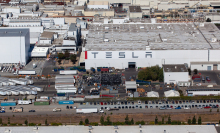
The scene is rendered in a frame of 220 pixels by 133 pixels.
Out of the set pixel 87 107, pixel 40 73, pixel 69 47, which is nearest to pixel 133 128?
pixel 87 107

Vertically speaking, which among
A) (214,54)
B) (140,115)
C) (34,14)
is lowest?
(140,115)

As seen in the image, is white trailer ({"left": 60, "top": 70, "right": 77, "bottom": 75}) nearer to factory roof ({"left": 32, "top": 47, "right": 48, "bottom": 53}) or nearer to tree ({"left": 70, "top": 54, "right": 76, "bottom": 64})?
tree ({"left": 70, "top": 54, "right": 76, "bottom": 64})

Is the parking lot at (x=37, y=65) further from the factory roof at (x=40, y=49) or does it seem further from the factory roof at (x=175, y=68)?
the factory roof at (x=175, y=68)

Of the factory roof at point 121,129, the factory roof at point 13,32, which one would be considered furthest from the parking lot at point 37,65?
the factory roof at point 121,129

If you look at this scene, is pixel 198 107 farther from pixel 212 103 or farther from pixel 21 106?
pixel 21 106

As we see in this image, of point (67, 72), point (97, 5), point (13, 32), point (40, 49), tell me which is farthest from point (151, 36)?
point (97, 5)

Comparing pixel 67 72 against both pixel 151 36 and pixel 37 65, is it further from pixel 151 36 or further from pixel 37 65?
pixel 151 36
